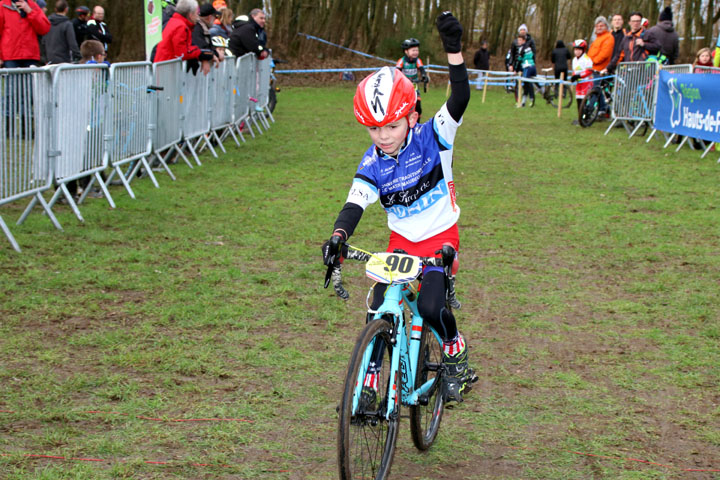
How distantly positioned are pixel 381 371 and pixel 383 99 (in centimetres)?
118

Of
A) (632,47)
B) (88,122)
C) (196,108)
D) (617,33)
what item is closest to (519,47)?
(617,33)

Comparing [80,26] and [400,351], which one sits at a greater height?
[80,26]

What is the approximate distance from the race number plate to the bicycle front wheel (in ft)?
0.63

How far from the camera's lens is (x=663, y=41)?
62.6 ft

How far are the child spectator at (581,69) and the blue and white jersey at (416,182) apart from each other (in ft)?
57.6

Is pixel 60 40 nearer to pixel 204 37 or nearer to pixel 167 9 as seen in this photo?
pixel 167 9

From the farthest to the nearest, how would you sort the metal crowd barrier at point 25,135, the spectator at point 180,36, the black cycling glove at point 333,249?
the spectator at point 180,36
the metal crowd barrier at point 25,135
the black cycling glove at point 333,249

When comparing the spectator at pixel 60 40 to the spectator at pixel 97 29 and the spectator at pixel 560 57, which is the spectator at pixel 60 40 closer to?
the spectator at pixel 97 29

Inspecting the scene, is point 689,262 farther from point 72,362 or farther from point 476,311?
point 72,362

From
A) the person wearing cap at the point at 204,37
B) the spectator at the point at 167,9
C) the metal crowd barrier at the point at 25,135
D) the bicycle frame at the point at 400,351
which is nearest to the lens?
the bicycle frame at the point at 400,351

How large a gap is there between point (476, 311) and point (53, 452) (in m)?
3.56

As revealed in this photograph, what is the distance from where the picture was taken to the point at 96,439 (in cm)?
428

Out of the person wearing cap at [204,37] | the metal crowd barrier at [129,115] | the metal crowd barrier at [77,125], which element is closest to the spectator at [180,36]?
the person wearing cap at [204,37]

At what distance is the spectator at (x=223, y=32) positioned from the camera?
15.3 metres
